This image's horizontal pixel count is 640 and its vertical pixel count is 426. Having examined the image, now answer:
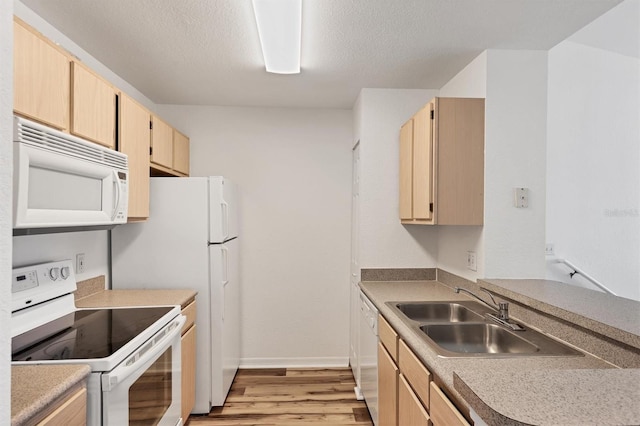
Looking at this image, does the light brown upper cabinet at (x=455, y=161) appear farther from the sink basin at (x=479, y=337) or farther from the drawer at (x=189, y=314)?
the drawer at (x=189, y=314)

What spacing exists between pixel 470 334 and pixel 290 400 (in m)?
1.66

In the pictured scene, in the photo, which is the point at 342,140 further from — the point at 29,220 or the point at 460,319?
A: the point at 29,220

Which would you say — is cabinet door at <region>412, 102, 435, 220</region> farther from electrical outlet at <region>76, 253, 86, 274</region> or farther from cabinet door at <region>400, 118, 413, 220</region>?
electrical outlet at <region>76, 253, 86, 274</region>

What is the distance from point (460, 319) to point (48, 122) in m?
2.33

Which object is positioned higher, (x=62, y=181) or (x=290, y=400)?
(x=62, y=181)

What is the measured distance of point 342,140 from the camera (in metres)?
3.56

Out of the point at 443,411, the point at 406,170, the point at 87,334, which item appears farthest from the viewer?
the point at 406,170

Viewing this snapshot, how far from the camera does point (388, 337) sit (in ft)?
6.56

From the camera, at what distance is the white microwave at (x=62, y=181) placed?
1254 millimetres

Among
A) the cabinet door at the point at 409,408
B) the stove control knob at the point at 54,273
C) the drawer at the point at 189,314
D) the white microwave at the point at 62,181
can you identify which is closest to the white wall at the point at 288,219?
the drawer at the point at 189,314

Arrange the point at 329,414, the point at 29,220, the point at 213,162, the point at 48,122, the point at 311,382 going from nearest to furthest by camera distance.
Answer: the point at 29,220, the point at 48,122, the point at 329,414, the point at 311,382, the point at 213,162

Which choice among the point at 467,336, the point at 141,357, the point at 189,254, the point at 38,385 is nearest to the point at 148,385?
the point at 141,357

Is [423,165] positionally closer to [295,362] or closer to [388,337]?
[388,337]

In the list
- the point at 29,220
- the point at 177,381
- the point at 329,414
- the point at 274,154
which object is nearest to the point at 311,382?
the point at 329,414
